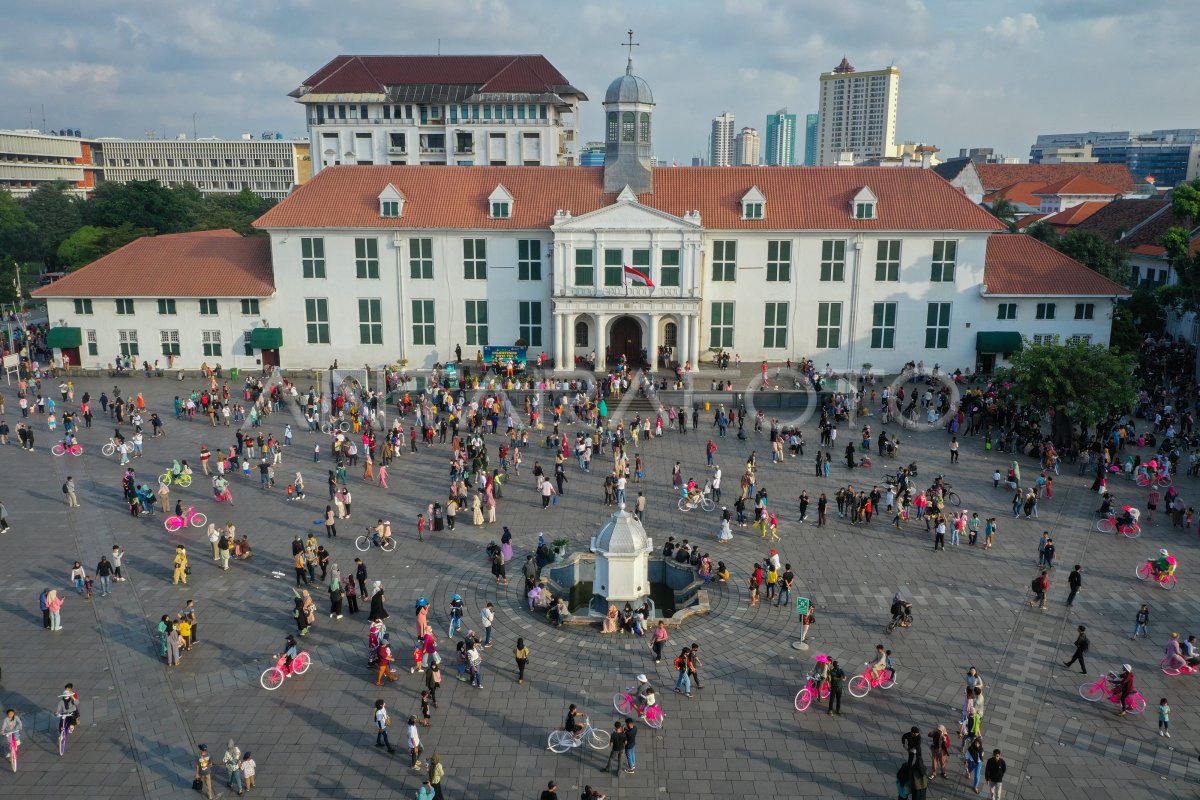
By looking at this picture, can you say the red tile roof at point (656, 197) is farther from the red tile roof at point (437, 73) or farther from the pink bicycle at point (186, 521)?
the red tile roof at point (437, 73)

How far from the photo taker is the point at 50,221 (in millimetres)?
100938

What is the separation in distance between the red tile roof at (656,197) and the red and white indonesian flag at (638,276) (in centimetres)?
458

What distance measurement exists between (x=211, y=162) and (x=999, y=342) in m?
182

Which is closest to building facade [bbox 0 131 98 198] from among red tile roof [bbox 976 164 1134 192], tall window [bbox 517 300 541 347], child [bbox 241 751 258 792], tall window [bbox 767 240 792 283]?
tall window [bbox 517 300 541 347]

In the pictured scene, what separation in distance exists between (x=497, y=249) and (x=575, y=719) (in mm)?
40428

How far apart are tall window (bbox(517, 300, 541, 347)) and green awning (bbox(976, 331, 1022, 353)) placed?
89.6ft

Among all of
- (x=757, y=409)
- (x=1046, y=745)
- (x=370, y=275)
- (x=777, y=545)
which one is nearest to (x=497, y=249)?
(x=370, y=275)

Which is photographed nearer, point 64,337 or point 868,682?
point 868,682

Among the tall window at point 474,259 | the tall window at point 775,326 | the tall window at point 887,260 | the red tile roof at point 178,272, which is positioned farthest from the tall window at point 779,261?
the red tile roof at point 178,272

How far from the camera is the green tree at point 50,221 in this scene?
98125 millimetres

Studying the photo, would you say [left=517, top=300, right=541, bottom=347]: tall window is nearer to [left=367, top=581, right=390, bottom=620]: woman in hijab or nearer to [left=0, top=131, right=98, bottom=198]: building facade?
[left=367, top=581, right=390, bottom=620]: woman in hijab

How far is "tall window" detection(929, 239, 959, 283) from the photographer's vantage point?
180ft

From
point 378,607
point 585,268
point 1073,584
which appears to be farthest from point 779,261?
point 378,607

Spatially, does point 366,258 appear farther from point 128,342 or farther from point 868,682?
point 868,682
